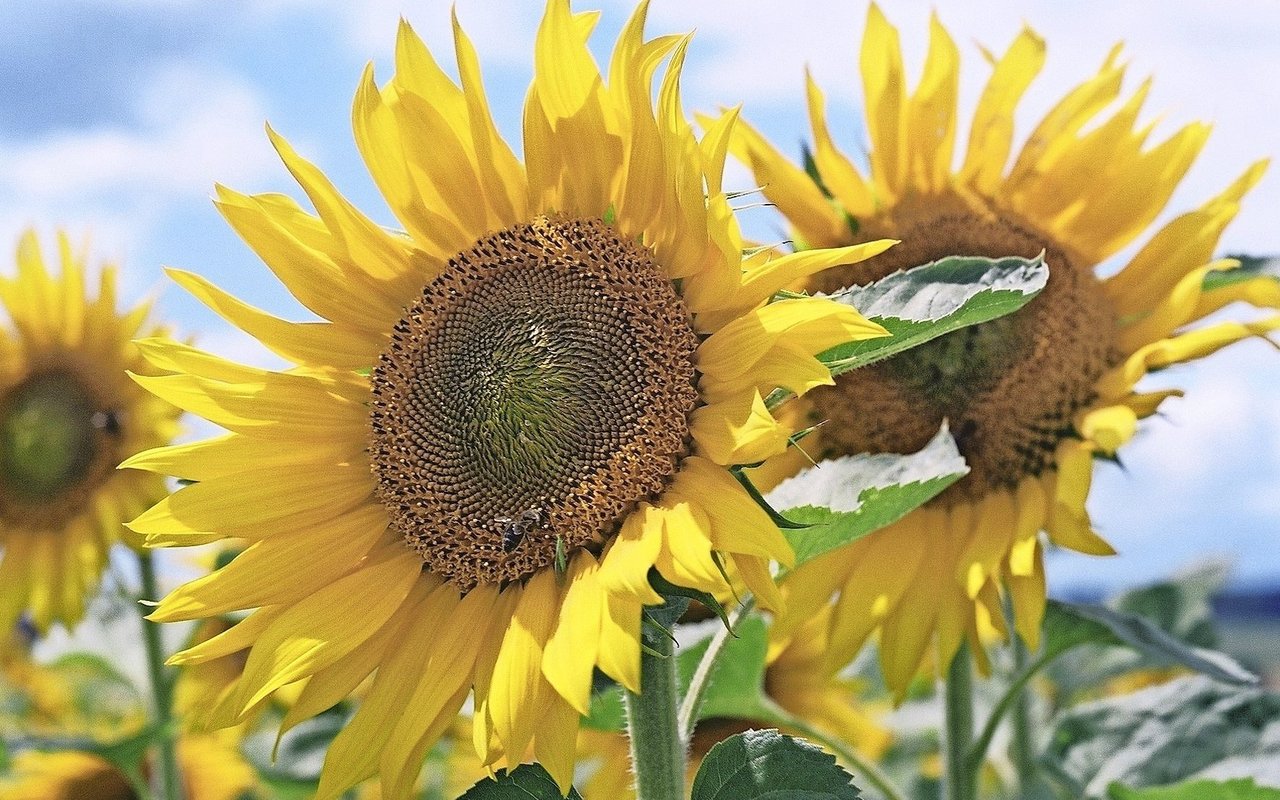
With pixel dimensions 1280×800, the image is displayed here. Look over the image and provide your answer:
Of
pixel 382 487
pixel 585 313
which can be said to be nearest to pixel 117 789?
pixel 382 487

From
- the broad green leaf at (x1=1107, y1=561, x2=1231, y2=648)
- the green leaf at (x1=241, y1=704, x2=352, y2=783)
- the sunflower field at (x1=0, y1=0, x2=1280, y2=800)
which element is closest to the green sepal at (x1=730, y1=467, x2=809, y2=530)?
the sunflower field at (x1=0, y1=0, x2=1280, y2=800)

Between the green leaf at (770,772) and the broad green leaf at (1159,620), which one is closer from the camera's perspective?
the green leaf at (770,772)

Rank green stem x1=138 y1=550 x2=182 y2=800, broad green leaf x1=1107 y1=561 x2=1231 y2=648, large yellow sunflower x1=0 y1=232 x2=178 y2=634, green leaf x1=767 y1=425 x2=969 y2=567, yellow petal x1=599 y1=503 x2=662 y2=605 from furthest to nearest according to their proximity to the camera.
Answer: large yellow sunflower x1=0 y1=232 x2=178 y2=634 < broad green leaf x1=1107 y1=561 x2=1231 y2=648 < green stem x1=138 y1=550 x2=182 y2=800 < green leaf x1=767 y1=425 x2=969 y2=567 < yellow petal x1=599 y1=503 x2=662 y2=605

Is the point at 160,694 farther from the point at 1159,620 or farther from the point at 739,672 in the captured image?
the point at 1159,620

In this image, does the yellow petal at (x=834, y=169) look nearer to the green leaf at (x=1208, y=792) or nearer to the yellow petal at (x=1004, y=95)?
the yellow petal at (x=1004, y=95)

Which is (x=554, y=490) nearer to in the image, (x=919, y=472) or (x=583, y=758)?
(x=919, y=472)

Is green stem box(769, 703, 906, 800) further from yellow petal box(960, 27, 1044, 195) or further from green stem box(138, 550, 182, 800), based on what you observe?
green stem box(138, 550, 182, 800)

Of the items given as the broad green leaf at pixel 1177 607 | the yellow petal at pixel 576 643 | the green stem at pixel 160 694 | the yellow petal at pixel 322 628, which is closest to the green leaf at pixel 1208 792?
the yellow petal at pixel 576 643
